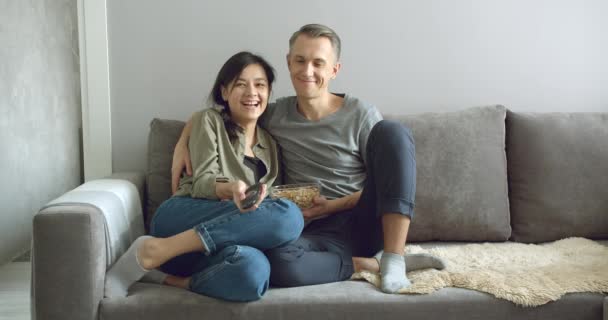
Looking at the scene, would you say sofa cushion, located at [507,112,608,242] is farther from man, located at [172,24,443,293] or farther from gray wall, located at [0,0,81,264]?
gray wall, located at [0,0,81,264]

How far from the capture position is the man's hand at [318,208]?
1896 mm

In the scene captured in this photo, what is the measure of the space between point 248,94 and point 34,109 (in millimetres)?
1562

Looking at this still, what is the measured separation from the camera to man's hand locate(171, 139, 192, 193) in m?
1.97

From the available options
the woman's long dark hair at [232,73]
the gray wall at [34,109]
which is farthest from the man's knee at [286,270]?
the gray wall at [34,109]

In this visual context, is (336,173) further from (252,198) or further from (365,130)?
(252,198)

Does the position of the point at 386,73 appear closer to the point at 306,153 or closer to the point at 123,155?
the point at 306,153

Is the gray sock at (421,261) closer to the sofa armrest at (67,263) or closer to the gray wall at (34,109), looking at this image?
the sofa armrest at (67,263)

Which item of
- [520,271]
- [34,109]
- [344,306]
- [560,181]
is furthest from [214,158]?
[34,109]

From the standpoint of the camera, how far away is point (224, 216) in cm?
165

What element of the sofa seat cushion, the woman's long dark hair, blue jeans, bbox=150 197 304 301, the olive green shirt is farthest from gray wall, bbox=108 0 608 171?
the sofa seat cushion

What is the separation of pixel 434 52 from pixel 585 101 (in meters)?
0.65

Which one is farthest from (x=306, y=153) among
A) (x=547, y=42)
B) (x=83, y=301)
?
(x=547, y=42)

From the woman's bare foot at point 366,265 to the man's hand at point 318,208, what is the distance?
0.65 feet

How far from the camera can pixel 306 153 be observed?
206 centimetres
